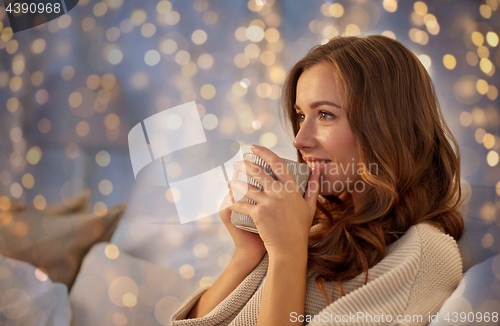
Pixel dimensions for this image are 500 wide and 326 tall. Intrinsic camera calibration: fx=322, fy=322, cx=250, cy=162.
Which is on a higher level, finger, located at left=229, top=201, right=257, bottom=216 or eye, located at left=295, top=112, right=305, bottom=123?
eye, located at left=295, top=112, right=305, bottom=123

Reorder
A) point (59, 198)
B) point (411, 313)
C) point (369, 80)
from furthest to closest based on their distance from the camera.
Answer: point (59, 198), point (369, 80), point (411, 313)

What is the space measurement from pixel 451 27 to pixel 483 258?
2.30ft

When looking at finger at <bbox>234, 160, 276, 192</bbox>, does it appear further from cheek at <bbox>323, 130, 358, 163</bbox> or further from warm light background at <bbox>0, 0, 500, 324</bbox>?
warm light background at <bbox>0, 0, 500, 324</bbox>

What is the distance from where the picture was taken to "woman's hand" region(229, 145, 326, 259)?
2.09ft

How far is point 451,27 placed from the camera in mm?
1012

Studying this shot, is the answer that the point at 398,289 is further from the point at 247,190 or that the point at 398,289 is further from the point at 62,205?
the point at 62,205

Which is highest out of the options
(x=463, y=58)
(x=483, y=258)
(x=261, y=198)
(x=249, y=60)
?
(x=249, y=60)

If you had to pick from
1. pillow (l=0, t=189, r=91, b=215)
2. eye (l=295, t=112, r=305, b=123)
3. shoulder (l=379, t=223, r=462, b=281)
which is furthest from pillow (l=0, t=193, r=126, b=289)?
shoulder (l=379, t=223, r=462, b=281)

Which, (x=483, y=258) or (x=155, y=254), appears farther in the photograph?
(x=155, y=254)

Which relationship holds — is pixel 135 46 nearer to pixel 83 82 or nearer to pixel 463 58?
pixel 83 82

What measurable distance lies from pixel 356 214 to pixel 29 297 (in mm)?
935

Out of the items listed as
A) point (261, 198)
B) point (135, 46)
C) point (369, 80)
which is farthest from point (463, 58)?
point (135, 46)

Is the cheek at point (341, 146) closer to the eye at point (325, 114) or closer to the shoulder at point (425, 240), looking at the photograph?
the eye at point (325, 114)

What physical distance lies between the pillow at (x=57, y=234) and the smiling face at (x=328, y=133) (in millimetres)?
642
